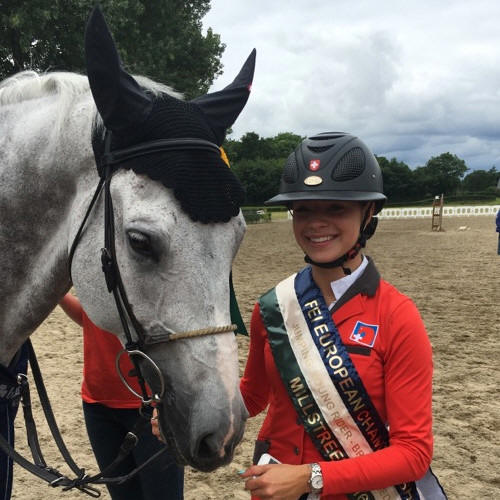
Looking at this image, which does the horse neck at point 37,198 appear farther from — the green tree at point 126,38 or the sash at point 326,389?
the green tree at point 126,38

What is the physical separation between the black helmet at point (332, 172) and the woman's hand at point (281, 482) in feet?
2.97

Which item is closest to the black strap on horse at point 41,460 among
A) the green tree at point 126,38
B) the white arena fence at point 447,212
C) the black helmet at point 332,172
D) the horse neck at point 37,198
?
the horse neck at point 37,198

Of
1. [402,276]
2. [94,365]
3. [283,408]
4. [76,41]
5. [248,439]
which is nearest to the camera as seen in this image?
[283,408]

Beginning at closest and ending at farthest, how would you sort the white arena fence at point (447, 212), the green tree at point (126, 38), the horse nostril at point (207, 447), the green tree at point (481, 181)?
the horse nostril at point (207, 447), the green tree at point (126, 38), the white arena fence at point (447, 212), the green tree at point (481, 181)

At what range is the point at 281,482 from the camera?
143 centimetres

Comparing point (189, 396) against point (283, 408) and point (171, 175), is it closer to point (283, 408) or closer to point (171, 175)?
point (283, 408)

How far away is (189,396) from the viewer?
4.71ft

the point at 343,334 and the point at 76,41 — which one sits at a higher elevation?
the point at 76,41

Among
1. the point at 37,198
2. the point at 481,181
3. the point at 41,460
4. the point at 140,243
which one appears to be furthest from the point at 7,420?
the point at 481,181

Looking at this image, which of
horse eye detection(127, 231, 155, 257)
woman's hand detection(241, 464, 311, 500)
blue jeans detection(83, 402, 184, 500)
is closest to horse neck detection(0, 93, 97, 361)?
horse eye detection(127, 231, 155, 257)

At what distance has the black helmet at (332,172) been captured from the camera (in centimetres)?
175

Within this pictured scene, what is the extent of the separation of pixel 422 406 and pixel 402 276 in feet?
34.4

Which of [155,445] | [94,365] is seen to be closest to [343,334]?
[155,445]

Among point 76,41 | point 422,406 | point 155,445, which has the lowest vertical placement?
point 155,445
